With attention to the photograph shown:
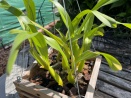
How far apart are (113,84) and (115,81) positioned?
0.10ft

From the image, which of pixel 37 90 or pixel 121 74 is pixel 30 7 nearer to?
pixel 37 90

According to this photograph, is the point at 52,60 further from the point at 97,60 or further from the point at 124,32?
the point at 124,32

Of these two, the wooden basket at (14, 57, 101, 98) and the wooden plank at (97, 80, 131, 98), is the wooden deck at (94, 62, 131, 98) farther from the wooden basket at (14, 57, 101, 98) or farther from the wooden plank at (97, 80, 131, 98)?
the wooden basket at (14, 57, 101, 98)

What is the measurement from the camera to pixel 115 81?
102cm

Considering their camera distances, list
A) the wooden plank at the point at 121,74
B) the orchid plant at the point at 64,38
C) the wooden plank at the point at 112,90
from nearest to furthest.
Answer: the orchid plant at the point at 64,38, the wooden plank at the point at 112,90, the wooden plank at the point at 121,74

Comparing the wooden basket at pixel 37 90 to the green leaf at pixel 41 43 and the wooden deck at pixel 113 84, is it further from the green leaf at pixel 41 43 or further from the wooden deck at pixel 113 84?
the wooden deck at pixel 113 84

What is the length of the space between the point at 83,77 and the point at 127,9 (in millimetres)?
1032

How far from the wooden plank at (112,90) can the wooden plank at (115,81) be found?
3cm

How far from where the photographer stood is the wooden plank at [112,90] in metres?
0.94

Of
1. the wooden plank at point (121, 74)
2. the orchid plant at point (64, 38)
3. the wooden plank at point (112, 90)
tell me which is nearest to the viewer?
the orchid plant at point (64, 38)

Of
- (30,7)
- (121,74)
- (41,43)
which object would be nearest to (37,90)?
(41,43)

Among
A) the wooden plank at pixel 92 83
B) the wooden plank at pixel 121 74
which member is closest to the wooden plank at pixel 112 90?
the wooden plank at pixel 121 74

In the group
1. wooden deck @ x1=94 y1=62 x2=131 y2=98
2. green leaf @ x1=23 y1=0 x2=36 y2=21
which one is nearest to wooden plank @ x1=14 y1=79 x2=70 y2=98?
green leaf @ x1=23 y1=0 x2=36 y2=21

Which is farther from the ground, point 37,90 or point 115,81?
point 37,90
